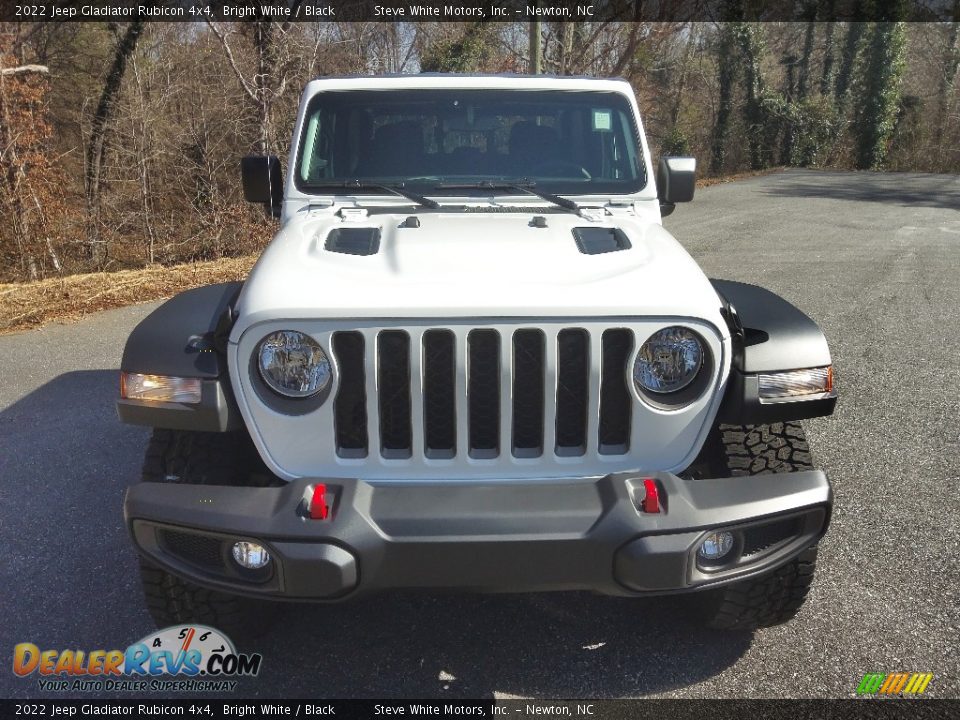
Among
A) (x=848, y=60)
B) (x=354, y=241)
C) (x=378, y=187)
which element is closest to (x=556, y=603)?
(x=354, y=241)

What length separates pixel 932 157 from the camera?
29062 mm

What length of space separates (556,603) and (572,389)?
1.09m

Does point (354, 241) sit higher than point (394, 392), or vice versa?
point (354, 241)

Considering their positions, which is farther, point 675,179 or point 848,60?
point 848,60

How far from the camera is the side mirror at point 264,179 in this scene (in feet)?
12.8

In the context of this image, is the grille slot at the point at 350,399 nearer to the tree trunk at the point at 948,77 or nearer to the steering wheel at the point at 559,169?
the steering wheel at the point at 559,169

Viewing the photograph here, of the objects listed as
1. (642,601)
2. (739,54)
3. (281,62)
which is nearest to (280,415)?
(642,601)

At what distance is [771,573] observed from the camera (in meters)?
2.63

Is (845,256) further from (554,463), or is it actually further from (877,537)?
(554,463)

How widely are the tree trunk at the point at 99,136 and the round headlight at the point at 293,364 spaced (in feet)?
38.3

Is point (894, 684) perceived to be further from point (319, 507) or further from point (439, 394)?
point (319, 507)

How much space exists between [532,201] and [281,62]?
10.5 meters

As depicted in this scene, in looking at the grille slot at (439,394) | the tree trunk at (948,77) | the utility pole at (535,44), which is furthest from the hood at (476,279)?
the tree trunk at (948,77)

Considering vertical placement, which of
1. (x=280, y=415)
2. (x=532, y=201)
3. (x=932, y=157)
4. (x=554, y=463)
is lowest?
(x=932, y=157)
